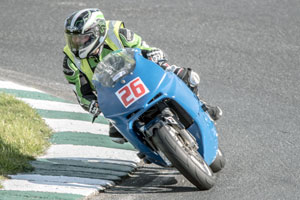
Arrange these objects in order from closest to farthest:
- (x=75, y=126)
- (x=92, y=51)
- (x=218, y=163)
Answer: (x=218, y=163) < (x=92, y=51) < (x=75, y=126)

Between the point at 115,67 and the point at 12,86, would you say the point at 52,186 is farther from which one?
the point at 12,86

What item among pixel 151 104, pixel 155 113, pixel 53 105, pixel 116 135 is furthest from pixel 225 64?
pixel 151 104

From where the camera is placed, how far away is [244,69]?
947cm

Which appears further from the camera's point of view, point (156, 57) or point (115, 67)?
point (156, 57)

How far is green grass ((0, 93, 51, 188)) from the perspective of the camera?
6254mm

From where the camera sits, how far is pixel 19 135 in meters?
6.87

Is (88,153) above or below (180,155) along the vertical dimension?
below

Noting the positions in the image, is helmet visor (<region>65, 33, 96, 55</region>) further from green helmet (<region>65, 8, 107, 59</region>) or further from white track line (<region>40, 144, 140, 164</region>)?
white track line (<region>40, 144, 140, 164</region>)

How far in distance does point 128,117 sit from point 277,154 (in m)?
1.97

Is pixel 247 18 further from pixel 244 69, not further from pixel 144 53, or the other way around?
pixel 144 53

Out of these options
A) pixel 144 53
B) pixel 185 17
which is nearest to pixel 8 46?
pixel 185 17

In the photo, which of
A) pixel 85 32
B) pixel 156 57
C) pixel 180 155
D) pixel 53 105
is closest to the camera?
pixel 180 155

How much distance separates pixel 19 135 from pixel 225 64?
3.90 meters

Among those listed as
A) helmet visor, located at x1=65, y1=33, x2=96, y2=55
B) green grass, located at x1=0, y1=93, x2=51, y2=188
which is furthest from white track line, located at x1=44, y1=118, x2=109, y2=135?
helmet visor, located at x1=65, y1=33, x2=96, y2=55
